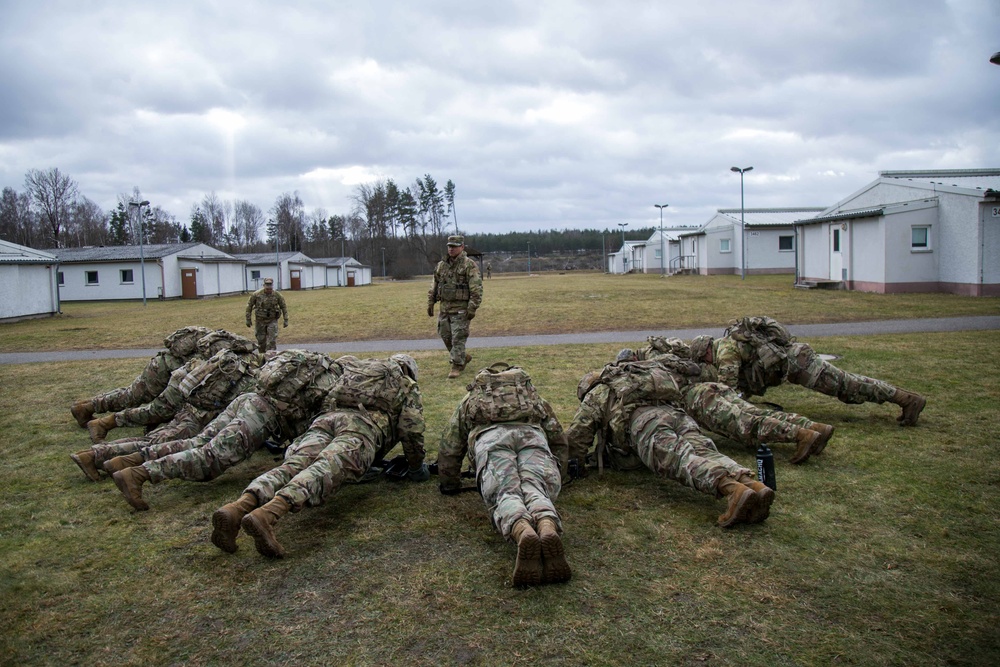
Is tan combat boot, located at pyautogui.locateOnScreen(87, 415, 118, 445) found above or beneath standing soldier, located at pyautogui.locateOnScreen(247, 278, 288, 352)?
beneath

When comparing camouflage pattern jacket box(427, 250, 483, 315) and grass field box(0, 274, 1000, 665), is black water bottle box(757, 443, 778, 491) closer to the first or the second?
grass field box(0, 274, 1000, 665)

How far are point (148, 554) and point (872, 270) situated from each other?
27851mm

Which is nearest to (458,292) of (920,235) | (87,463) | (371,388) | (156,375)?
(156,375)

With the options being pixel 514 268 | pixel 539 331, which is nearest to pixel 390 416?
pixel 539 331

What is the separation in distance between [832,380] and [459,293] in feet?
20.5

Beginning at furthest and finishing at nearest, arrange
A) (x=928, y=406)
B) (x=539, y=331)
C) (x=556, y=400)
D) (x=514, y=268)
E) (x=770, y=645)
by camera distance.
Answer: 1. (x=514, y=268)
2. (x=539, y=331)
3. (x=556, y=400)
4. (x=928, y=406)
5. (x=770, y=645)

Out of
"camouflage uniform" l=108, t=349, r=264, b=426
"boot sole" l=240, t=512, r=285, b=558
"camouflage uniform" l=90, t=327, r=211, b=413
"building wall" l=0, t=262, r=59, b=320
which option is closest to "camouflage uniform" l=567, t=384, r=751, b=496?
"boot sole" l=240, t=512, r=285, b=558

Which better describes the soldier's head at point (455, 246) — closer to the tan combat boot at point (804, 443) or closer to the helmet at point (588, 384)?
the helmet at point (588, 384)

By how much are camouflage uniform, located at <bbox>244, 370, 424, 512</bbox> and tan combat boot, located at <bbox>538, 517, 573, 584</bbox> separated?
1720 mm

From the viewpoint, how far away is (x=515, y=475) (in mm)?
4520

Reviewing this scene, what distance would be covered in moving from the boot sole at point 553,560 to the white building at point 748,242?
39.8 meters

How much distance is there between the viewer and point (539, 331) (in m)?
17.8

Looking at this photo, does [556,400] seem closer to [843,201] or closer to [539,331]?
[539,331]

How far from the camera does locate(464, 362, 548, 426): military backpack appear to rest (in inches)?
198
